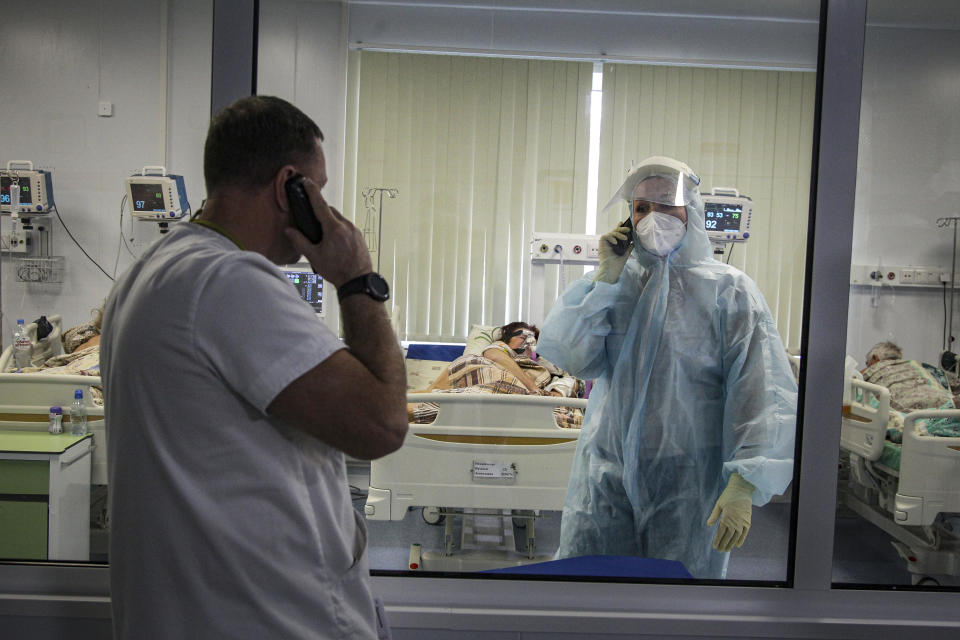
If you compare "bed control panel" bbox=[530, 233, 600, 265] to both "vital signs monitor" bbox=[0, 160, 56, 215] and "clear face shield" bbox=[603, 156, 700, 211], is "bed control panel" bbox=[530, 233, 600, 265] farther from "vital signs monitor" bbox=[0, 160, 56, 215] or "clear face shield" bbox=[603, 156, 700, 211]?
"vital signs monitor" bbox=[0, 160, 56, 215]

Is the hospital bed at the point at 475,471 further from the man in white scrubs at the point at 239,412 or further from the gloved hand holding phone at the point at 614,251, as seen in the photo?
the man in white scrubs at the point at 239,412

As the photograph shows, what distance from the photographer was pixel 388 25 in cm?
183

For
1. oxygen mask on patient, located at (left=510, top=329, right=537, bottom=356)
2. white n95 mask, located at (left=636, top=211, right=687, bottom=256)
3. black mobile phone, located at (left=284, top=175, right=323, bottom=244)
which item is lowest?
oxygen mask on patient, located at (left=510, top=329, right=537, bottom=356)

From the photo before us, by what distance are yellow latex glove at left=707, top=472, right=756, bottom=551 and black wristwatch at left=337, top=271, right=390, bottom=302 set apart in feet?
4.07

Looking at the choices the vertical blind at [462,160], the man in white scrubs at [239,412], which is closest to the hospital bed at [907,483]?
the vertical blind at [462,160]

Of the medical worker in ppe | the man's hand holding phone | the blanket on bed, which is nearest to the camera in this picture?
the man's hand holding phone

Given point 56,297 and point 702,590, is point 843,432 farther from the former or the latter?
point 56,297

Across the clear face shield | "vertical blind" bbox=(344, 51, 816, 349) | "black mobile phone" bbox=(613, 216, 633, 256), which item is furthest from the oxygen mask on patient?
the clear face shield

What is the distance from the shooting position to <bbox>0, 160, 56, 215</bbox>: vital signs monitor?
180cm

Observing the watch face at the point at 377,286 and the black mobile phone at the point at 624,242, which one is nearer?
the watch face at the point at 377,286

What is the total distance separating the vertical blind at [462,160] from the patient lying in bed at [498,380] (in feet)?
1.09

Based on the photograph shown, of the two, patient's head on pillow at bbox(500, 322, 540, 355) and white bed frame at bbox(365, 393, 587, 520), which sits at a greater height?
patient's head on pillow at bbox(500, 322, 540, 355)

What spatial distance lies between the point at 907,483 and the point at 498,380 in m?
1.24

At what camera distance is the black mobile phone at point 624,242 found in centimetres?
193
